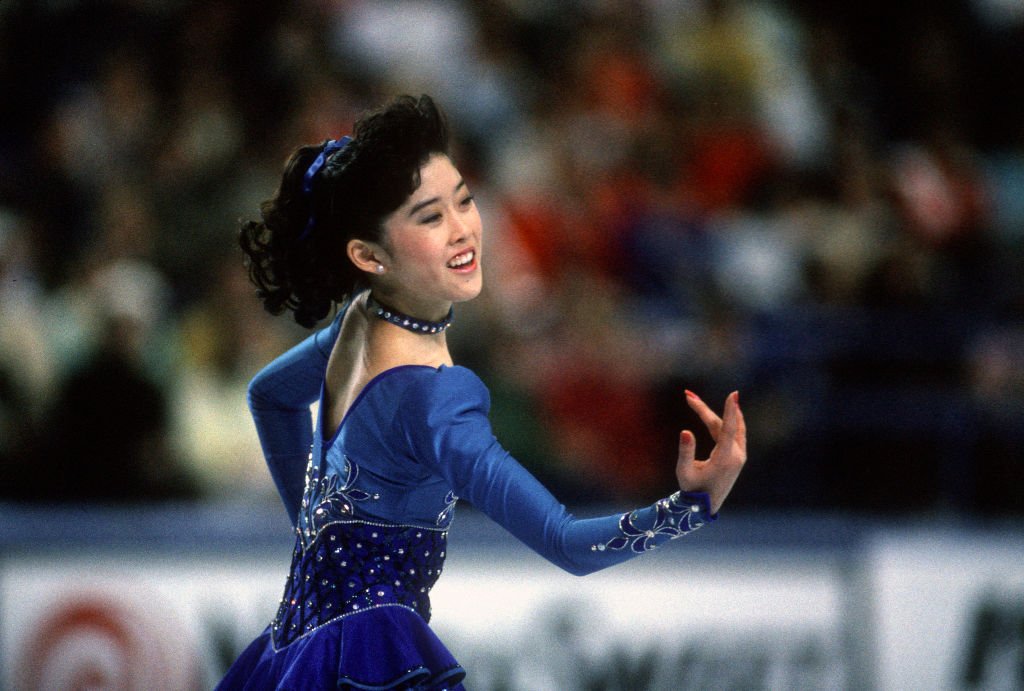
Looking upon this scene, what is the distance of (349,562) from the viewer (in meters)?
2.48

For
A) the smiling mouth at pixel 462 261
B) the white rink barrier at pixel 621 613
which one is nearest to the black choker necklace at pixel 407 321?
the smiling mouth at pixel 462 261

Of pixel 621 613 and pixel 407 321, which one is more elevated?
pixel 407 321

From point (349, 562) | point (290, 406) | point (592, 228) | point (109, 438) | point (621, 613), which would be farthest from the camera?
point (592, 228)

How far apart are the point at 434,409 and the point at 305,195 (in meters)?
0.49

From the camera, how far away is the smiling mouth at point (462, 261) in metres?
2.48

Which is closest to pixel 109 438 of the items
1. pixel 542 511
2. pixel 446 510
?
pixel 446 510

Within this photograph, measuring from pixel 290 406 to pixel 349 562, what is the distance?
0.50 metres

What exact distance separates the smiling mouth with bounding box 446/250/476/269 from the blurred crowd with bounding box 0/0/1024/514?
2.98m

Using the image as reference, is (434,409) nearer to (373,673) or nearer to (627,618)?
(373,673)

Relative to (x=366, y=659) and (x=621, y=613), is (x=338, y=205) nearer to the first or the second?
(x=366, y=659)

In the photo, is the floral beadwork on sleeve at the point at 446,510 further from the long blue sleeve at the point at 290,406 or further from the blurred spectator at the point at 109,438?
the blurred spectator at the point at 109,438

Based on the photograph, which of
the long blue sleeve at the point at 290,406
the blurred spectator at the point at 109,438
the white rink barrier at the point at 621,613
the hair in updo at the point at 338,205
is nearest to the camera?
the hair in updo at the point at 338,205

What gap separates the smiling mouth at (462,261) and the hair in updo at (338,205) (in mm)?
135

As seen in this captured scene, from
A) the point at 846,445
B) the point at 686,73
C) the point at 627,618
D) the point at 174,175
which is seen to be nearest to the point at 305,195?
the point at 627,618
